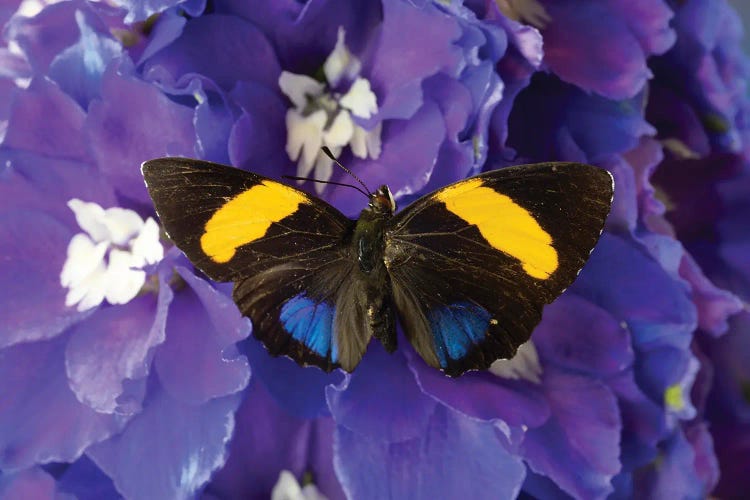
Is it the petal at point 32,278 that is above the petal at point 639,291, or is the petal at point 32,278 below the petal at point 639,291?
below

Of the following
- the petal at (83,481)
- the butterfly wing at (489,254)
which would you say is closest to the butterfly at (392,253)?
the butterfly wing at (489,254)

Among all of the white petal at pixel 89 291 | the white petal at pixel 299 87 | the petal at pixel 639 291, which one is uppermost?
the white petal at pixel 299 87

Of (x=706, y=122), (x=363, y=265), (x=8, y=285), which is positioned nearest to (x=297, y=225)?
(x=363, y=265)

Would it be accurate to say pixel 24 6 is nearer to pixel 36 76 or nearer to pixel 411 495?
pixel 36 76

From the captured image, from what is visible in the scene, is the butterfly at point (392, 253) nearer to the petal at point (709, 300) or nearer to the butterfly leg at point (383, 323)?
the butterfly leg at point (383, 323)

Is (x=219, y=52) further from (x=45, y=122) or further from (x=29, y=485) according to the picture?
(x=29, y=485)
